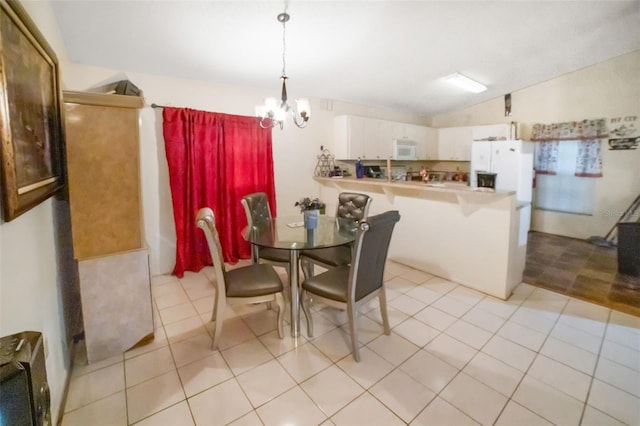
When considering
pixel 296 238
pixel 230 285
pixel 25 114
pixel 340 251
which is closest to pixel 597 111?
pixel 340 251

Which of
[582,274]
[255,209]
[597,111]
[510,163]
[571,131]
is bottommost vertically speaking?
[582,274]

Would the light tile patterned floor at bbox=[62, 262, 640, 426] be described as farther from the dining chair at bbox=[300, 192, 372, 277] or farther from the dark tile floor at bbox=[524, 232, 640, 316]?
the dining chair at bbox=[300, 192, 372, 277]

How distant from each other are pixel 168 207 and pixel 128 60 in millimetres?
1532

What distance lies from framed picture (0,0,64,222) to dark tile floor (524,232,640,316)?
416cm

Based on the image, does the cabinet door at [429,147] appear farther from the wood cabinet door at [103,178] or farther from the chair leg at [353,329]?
the wood cabinet door at [103,178]

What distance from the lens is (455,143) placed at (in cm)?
594

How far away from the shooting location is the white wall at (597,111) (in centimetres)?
430

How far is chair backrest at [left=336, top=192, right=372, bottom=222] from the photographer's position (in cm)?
320

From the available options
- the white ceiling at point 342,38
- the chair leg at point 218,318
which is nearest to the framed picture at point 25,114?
the white ceiling at point 342,38

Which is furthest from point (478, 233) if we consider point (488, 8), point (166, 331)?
point (166, 331)

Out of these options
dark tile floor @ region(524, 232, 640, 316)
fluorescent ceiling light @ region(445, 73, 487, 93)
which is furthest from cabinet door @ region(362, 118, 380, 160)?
dark tile floor @ region(524, 232, 640, 316)

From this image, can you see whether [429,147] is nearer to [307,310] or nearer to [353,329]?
[307,310]

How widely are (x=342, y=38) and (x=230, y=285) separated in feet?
8.04

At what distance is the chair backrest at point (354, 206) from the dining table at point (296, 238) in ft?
1.08
